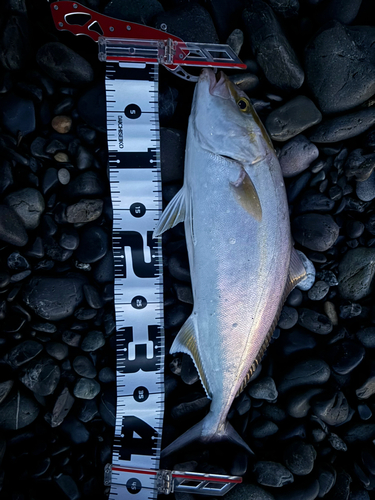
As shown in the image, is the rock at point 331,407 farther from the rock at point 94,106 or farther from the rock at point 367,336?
the rock at point 94,106

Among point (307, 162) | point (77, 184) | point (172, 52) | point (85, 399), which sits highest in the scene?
point (172, 52)

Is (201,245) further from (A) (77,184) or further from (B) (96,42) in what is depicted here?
(B) (96,42)

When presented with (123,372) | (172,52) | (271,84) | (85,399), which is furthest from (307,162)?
(85,399)

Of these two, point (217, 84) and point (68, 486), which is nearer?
point (217, 84)

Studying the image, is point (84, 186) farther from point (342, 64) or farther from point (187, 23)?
point (342, 64)

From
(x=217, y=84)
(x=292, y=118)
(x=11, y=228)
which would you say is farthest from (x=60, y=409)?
(x=292, y=118)

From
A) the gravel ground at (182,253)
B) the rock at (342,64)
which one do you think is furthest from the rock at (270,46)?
the rock at (342,64)
